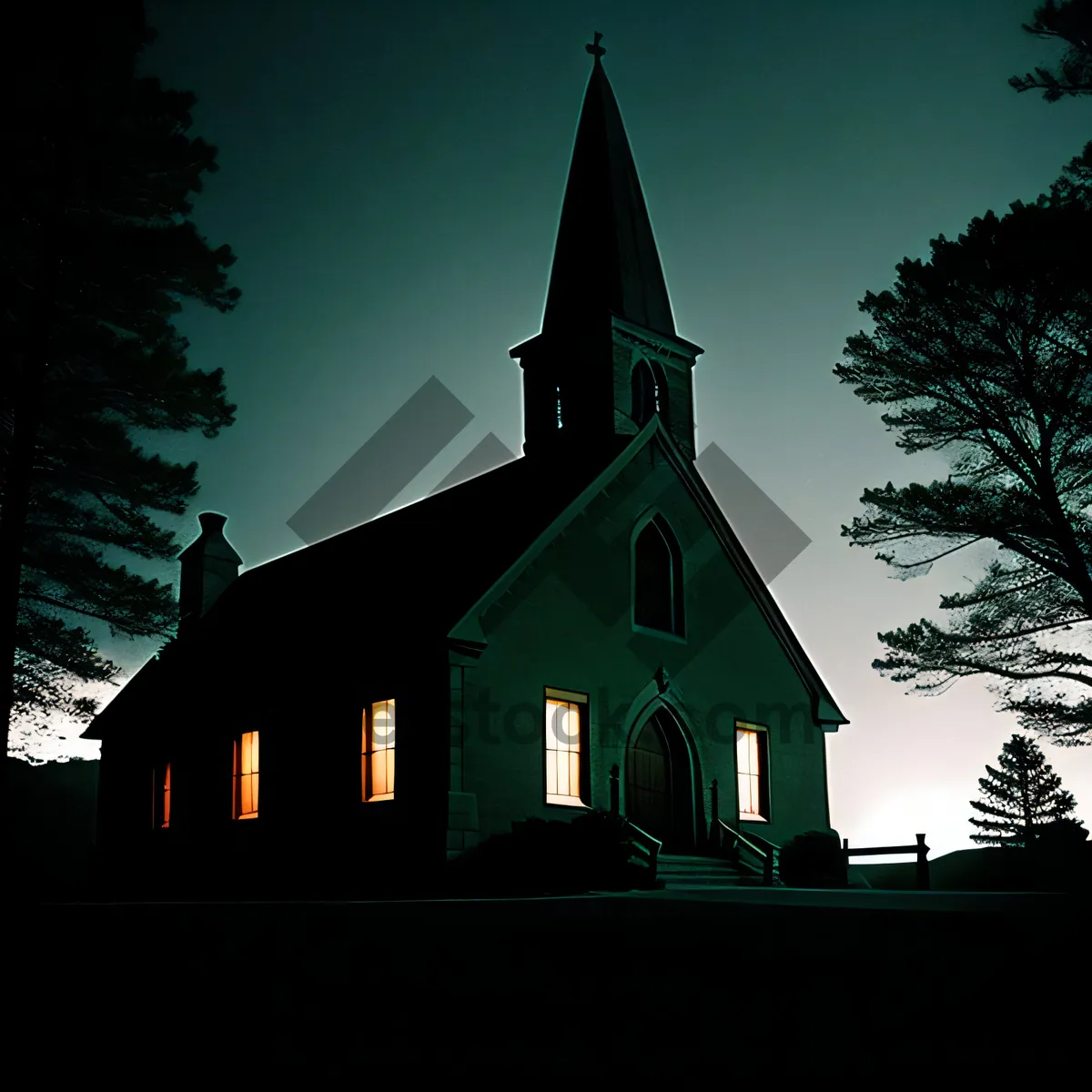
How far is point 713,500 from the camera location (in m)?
23.6

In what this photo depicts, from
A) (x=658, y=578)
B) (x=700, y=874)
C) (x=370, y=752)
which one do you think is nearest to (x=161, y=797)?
(x=370, y=752)

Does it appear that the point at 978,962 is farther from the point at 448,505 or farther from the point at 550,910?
the point at 448,505

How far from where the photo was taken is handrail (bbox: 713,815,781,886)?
2070 cm

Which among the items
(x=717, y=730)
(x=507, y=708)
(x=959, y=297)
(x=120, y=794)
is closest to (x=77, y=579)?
(x=507, y=708)

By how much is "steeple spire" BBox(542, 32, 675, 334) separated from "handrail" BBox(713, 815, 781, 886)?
33.1 feet

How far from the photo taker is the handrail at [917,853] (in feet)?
65.4

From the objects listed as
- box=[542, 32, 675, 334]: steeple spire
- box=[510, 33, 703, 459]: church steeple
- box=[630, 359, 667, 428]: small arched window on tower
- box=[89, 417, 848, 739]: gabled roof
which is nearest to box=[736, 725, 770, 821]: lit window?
box=[89, 417, 848, 739]: gabled roof

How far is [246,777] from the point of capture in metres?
23.3

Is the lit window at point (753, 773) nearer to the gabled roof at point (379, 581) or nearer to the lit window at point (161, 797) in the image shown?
the gabled roof at point (379, 581)

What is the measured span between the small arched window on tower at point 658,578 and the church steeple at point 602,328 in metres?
1.95

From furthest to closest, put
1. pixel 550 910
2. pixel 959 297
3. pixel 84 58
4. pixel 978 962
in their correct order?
1. pixel 959 297
2. pixel 84 58
3. pixel 550 910
4. pixel 978 962

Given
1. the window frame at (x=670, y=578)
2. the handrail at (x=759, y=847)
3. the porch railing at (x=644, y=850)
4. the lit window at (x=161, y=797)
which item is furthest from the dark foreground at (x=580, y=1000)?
the lit window at (x=161, y=797)

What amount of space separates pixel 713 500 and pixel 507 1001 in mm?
17327

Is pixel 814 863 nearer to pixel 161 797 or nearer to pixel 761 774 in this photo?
pixel 761 774
